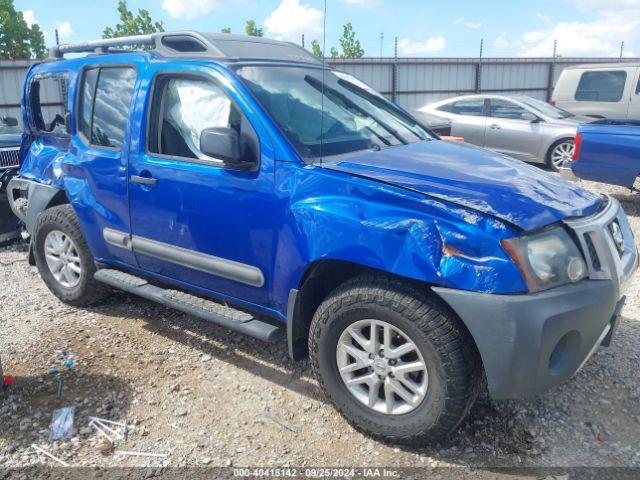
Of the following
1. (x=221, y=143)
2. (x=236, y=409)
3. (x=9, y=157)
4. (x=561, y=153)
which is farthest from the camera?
(x=561, y=153)

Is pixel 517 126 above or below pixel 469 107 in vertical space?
below

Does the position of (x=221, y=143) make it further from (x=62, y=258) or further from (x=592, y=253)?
(x=62, y=258)

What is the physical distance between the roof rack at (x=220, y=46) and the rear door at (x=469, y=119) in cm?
700

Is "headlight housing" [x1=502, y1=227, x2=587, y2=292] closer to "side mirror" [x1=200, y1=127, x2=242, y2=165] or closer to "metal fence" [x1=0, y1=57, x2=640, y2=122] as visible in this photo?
"side mirror" [x1=200, y1=127, x2=242, y2=165]

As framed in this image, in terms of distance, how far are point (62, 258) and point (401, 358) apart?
308 centimetres

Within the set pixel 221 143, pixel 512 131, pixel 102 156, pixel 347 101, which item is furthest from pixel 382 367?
pixel 512 131

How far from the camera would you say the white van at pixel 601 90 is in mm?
10305

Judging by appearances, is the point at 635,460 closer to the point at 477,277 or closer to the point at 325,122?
the point at 477,277

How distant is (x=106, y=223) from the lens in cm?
390

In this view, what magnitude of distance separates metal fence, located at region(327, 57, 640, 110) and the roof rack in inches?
513

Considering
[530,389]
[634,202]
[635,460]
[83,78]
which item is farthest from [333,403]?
[634,202]

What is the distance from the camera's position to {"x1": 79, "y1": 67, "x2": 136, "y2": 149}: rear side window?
12.3ft

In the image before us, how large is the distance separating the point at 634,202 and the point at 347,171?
Result: 6530mm

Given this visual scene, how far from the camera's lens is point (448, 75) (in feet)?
→ 61.2
